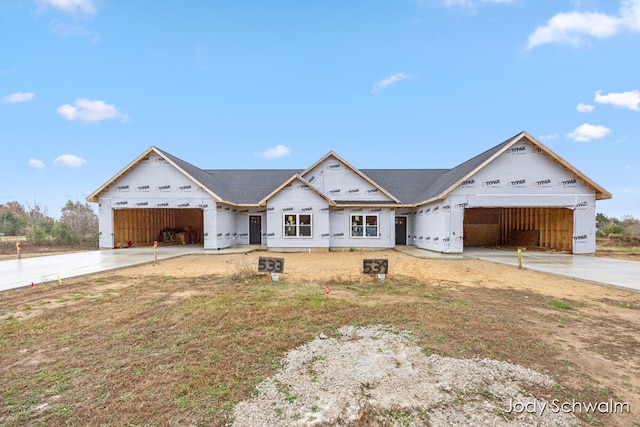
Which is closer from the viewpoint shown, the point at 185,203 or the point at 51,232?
the point at 185,203

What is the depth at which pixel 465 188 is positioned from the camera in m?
15.6

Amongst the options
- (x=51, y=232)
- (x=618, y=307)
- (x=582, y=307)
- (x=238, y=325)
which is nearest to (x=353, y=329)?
(x=238, y=325)

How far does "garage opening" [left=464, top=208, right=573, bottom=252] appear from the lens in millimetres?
16906

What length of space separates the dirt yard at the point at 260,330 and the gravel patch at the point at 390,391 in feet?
0.48

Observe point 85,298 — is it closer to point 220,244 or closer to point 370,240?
point 220,244

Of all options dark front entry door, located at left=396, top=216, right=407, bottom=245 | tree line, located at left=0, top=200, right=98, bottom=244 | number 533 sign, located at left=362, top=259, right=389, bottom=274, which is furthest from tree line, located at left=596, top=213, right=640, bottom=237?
tree line, located at left=0, top=200, right=98, bottom=244

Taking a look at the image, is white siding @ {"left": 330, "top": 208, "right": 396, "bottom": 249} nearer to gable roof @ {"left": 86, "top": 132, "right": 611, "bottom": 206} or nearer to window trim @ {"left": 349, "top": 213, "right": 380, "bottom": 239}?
window trim @ {"left": 349, "top": 213, "right": 380, "bottom": 239}

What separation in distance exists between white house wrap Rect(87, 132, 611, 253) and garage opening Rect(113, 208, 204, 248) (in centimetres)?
8

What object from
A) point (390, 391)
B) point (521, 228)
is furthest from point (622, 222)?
point (390, 391)

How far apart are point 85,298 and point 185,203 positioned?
11310 mm

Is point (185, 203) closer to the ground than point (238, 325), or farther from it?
farther from it

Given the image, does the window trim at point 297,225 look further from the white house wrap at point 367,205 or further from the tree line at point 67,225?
the tree line at point 67,225

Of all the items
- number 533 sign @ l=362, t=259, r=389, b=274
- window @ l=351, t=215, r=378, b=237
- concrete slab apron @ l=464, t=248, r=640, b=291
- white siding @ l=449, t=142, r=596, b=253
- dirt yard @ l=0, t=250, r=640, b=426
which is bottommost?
concrete slab apron @ l=464, t=248, r=640, b=291

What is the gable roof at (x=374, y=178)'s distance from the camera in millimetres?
15318
